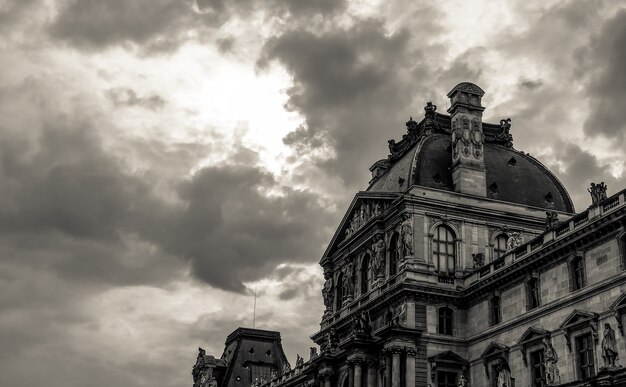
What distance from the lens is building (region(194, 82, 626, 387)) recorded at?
4419 cm

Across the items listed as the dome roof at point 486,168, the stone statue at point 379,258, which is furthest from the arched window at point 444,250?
the stone statue at point 379,258

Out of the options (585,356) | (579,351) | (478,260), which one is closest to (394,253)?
(478,260)

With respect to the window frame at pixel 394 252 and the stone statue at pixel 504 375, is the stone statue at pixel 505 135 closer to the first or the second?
the window frame at pixel 394 252

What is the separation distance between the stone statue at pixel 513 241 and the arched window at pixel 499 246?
694 mm

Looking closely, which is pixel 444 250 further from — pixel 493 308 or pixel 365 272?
pixel 365 272

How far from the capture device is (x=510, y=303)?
51438mm

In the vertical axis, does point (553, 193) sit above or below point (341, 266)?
above

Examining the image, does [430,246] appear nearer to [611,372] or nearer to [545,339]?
[545,339]

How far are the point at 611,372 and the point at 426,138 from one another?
2950 centimetres

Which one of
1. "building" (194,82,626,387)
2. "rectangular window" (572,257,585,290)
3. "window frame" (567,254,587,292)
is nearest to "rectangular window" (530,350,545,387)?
"building" (194,82,626,387)

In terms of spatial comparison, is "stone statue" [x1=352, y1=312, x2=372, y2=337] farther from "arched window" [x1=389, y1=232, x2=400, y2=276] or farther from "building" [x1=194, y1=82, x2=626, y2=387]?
"arched window" [x1=389, y1=232, x2=400, y2=276]

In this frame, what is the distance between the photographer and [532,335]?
4838 cm

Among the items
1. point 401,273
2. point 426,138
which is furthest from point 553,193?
point 401,273

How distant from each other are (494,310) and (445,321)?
4.21m
